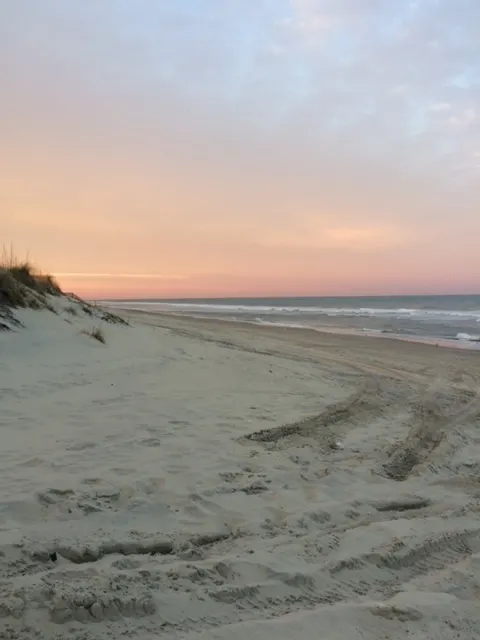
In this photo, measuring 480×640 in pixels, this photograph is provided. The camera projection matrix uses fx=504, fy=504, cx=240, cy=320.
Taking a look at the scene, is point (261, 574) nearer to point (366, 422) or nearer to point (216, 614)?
point (216, 614)

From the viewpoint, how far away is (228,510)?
3.79 metres

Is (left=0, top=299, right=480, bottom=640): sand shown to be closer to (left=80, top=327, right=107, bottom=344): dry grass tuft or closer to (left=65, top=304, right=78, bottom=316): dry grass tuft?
(left=80, top=327, right=107, bottom=344): dry grass tuft

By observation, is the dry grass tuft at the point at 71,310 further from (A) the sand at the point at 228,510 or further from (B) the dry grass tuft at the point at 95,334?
(A) the sand at the point at 228,510

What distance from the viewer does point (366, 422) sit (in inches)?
262

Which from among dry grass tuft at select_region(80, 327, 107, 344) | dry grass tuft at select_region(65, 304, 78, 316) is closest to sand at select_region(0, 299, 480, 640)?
dry grass tuft at select_region(80, 327, 107, 344)

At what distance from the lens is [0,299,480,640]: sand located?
263 centimetres

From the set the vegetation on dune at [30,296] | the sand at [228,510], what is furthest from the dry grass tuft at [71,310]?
the sand at [228,510]

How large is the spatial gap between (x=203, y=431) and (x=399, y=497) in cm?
223

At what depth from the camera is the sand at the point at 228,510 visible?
2629 mm

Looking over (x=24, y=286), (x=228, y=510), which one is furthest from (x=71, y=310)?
(x=228, y=510)

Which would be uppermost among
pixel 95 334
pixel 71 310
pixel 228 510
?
pixel 71 310

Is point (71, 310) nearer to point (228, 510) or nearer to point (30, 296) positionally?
point (30, 296)

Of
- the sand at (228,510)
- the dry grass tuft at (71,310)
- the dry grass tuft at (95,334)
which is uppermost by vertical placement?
the dry grass tuft at (71,310)

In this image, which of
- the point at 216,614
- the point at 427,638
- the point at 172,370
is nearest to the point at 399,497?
the point at 427,638
